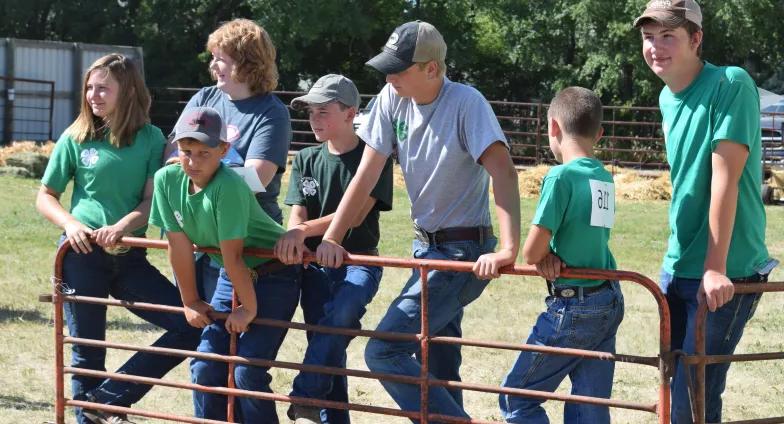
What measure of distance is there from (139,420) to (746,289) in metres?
3.29

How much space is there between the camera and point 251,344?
16.1 feet

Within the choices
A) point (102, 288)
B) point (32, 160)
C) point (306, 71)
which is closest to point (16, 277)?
point (102, 288)

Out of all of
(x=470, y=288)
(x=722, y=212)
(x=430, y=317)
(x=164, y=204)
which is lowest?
(x=430, y=317)

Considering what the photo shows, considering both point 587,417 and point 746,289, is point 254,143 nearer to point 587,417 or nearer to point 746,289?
point 587,417

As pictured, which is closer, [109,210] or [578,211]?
[578,211]

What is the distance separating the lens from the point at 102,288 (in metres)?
5.37

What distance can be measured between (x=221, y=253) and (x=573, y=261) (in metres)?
1.42

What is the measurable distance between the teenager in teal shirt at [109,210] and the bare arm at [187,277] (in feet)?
1.23

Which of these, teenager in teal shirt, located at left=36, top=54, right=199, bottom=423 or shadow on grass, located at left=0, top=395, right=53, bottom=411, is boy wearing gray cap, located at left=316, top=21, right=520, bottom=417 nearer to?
teenager in teal shirt, located at left=36, top=54, right=199, bottom=423

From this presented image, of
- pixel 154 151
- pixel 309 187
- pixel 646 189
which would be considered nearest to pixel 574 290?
pixel 309 187

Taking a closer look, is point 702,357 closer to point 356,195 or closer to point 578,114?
point 578,114

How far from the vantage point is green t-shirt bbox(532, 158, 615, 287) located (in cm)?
423

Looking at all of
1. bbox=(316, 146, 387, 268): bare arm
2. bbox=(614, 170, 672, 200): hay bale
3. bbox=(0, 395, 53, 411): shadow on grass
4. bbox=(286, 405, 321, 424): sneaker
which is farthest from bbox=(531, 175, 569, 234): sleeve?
bbox=(614, 170, 672, 200): hay bale

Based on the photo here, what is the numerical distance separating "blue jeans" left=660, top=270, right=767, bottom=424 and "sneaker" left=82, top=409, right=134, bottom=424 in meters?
2.39
